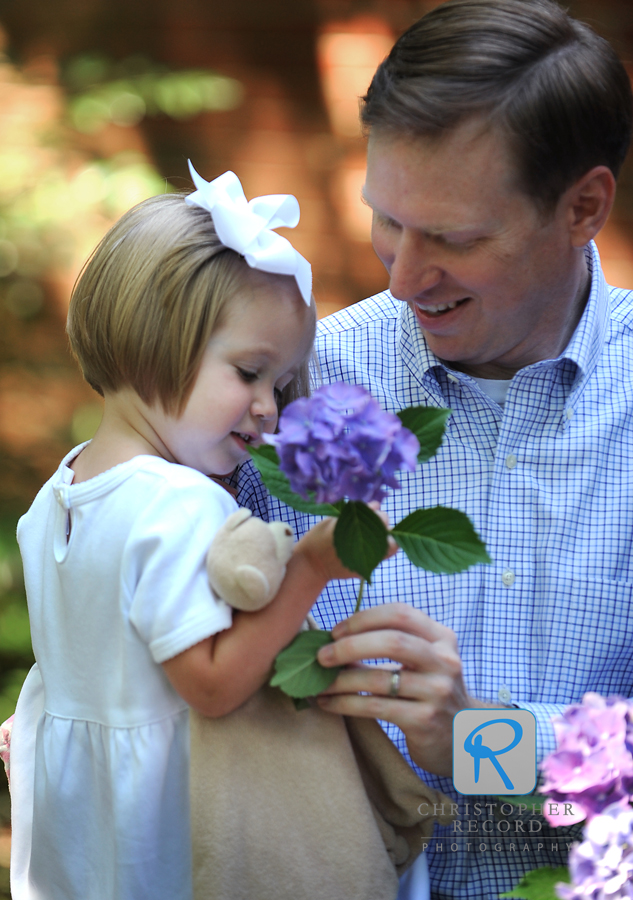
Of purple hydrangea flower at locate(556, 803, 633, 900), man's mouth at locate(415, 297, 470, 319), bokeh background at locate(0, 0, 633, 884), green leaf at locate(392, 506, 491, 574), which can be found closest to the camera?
purple hydrangea flower at locate(556, 803, 633, 900)

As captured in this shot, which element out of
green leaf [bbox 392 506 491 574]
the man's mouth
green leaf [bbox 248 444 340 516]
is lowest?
green leaf [bbox 392 506 491 574]

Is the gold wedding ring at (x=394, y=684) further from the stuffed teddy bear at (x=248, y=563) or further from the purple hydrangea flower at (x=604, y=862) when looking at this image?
the purple hydrangea flower at (x=604, y=862)

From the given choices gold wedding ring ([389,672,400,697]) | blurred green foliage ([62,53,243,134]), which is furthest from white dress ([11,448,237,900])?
blurred green foliage ([62,53,243,134])

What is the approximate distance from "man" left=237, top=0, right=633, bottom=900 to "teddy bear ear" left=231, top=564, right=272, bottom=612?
364 millimetres

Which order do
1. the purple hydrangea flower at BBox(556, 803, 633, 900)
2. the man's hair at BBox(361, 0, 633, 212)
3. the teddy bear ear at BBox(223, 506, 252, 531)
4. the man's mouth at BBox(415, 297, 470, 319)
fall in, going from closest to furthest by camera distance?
the purple hydrangea flower at BBox(556, 803, 633, 900), the teddy bear ear at BBox(223, 506, 252, 531), the man's hair at BBox(361, 0, 633, 212), the man's mouth at BBox(415, 297, 470, 319)

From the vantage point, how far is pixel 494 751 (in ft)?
3.38

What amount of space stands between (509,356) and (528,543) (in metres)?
0.37

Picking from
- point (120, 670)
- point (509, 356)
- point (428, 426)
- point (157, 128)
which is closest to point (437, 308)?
point (509, 356)

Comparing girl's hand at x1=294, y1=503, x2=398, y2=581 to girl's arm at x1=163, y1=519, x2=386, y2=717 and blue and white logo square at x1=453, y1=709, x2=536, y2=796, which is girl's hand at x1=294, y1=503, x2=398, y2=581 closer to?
girl's arm at x1=163, y1=519, x2=386, y2=717

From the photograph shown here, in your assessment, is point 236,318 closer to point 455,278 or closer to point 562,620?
point 455,278

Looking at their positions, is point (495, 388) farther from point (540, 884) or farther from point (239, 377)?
point (540, 884)

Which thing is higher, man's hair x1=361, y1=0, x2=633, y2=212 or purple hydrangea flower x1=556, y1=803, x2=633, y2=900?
man's hair x1=361, y1=0, x2=633, y2=212

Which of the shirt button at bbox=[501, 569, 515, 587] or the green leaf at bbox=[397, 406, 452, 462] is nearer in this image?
the green leaf at bbox=[397, 406, 452, 462]

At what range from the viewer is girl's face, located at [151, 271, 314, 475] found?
45.3 inches
